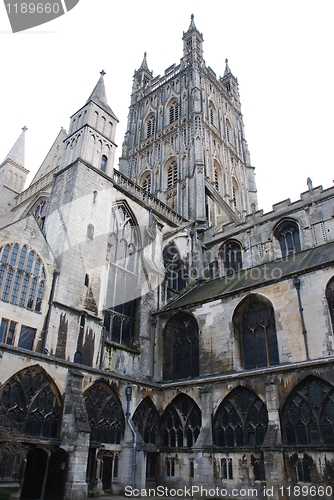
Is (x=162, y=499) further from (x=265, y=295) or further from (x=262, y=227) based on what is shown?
(x=262, y=227)

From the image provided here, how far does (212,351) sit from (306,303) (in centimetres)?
514

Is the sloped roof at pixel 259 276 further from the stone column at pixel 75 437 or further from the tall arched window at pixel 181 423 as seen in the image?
the stone column at pixel 75 437

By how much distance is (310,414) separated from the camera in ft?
49.1

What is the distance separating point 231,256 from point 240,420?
1339 centimetres

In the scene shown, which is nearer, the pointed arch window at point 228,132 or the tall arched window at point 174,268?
the tall arched window at point 174,268

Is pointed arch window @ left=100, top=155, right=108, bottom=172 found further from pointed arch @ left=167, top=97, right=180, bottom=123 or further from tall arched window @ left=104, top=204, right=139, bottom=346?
pointed arch @ left=167, top=97, right=180, bottom=123

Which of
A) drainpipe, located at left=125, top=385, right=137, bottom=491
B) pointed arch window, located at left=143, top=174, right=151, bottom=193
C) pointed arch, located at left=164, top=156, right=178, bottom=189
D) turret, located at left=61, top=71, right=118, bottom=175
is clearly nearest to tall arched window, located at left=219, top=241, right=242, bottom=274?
turret, located at left=61, top=71, right=118, bottom=175

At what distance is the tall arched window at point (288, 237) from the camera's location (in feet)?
81.8

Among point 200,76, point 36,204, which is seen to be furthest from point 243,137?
point 36,204

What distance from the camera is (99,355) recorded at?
19.0 meters
